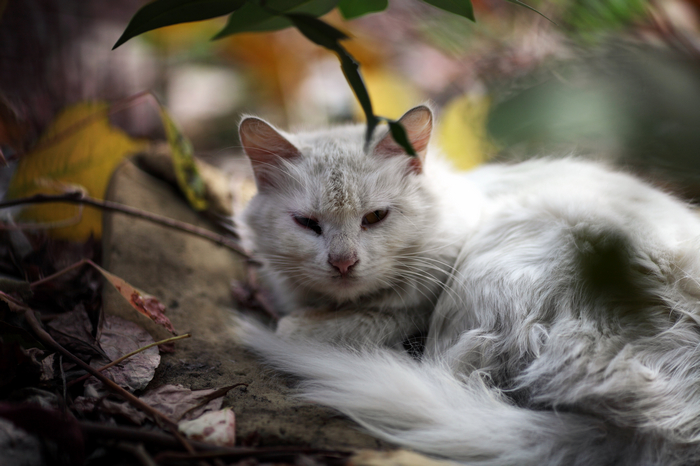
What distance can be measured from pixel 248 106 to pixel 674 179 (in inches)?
137

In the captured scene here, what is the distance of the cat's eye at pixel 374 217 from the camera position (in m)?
1.48

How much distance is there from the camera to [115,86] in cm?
318

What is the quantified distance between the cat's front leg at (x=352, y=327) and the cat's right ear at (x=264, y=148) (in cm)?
55

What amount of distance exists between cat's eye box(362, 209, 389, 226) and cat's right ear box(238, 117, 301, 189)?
0.36 metres

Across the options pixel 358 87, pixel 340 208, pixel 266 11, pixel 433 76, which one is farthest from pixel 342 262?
pixel 433 76

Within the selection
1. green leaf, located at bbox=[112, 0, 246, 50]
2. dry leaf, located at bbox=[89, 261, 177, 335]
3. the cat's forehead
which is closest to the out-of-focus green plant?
green leaf, located at bbox=[112, 0, 246, 50]

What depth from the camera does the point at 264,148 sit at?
1.62 m

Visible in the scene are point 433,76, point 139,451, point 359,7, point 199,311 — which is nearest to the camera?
point 139,451

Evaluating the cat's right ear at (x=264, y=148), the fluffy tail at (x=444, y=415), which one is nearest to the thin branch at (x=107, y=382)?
the fluffy tail at (x=444, y=415)

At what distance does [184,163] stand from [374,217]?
1.02m

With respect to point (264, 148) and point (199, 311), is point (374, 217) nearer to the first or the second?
point (264, 148)

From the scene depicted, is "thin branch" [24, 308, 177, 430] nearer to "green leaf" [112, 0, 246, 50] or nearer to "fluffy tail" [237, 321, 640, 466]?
"fluffy tail" [237, 321, 640, 466]

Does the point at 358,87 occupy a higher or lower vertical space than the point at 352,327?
higher

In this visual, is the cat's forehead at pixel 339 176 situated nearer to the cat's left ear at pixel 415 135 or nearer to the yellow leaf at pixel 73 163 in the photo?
the cat's left ear at pixel 415 135
